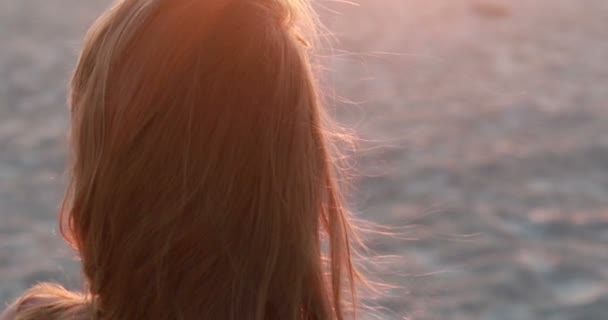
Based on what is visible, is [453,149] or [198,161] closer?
[198,161]

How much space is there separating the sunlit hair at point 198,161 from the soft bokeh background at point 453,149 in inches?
18.4

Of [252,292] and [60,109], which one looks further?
[60,109]

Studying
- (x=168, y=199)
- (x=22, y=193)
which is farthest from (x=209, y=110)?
(x=22, y=193)

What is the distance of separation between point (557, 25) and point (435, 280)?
317 cm

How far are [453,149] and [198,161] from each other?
2.76m

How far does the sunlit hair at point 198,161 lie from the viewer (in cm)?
128

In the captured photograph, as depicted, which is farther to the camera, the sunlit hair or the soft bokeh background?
the soft bokeh background

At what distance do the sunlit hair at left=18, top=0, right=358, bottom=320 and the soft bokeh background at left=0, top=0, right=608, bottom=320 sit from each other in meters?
0.47

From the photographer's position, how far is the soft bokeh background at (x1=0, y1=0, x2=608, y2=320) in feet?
9.80

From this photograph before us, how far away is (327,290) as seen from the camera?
139 cm

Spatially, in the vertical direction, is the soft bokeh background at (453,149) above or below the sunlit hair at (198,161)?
above

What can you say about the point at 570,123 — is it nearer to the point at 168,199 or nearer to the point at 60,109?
the point at 60,109

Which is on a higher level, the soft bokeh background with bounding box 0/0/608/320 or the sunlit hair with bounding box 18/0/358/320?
the soft bokeh background with bounding box 0/0/608/320

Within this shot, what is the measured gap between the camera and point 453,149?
3975 mm
